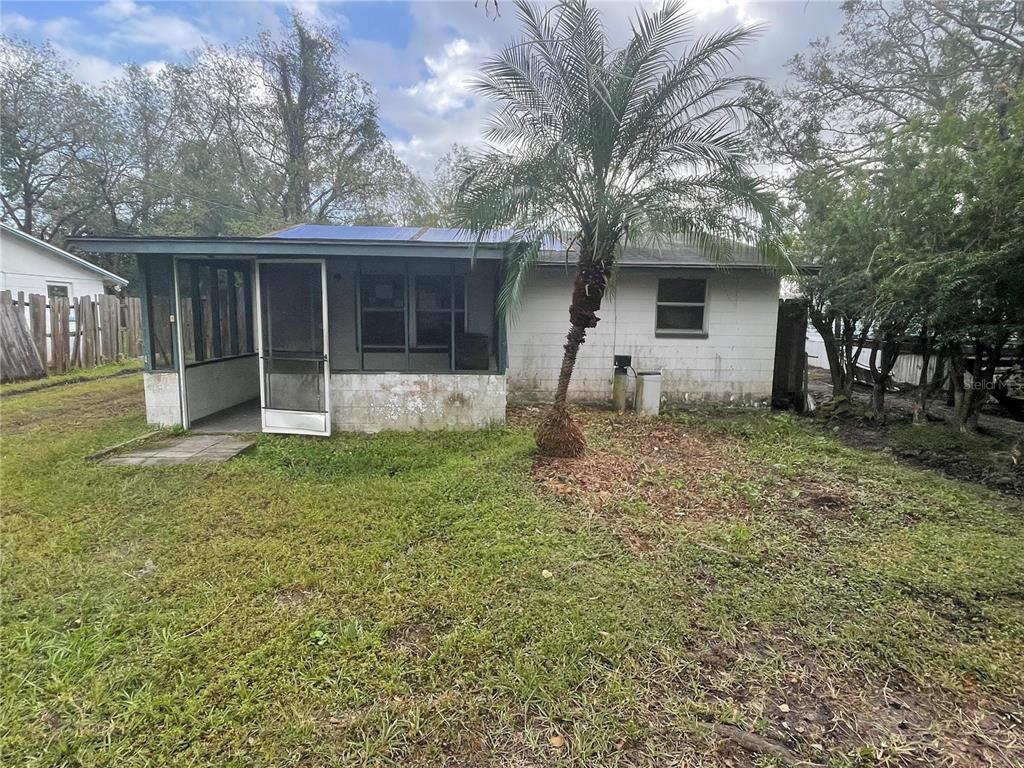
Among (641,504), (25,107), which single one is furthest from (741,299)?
(25,107)

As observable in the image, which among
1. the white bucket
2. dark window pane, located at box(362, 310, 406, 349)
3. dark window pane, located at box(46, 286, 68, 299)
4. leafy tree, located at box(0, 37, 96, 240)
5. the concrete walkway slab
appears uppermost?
leafy tree, located at box(0, 37, 96, 240)

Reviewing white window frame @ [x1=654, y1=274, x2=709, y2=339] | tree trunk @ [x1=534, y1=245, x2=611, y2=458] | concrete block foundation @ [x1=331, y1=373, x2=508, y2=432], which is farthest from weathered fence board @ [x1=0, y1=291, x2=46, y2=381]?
white window frame @ [x1=654, y1=274, x2=709, y2=339]

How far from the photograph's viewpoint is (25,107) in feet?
58.9

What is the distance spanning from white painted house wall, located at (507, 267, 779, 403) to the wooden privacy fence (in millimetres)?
6993

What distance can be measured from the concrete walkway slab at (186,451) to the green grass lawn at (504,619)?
30cm

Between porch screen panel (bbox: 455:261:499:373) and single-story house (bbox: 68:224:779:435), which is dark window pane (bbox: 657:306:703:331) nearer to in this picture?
single-story house (bbox: 68:224:779:435)

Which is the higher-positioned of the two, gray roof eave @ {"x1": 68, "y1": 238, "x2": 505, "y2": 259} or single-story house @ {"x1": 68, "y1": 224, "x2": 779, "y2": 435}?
gray roof eave @ {"x1": 68, "y1": 238, "x2": 505, "y2": 259}

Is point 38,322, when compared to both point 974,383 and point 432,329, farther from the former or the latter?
point 974,383

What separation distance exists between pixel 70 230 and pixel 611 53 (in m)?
25.6

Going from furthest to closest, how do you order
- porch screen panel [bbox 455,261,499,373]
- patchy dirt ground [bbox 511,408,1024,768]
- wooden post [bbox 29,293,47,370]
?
wooden post [bbox 29,293,47,370] < porch screen panel [bbox 455,261,499,373] < patchy dirt ground [bbox 511,408,1024,768]

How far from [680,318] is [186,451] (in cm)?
790

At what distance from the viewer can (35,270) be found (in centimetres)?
1288

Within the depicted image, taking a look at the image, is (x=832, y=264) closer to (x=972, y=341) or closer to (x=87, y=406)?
(x=972, y=341)

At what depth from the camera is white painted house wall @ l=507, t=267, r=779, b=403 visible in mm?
8633
